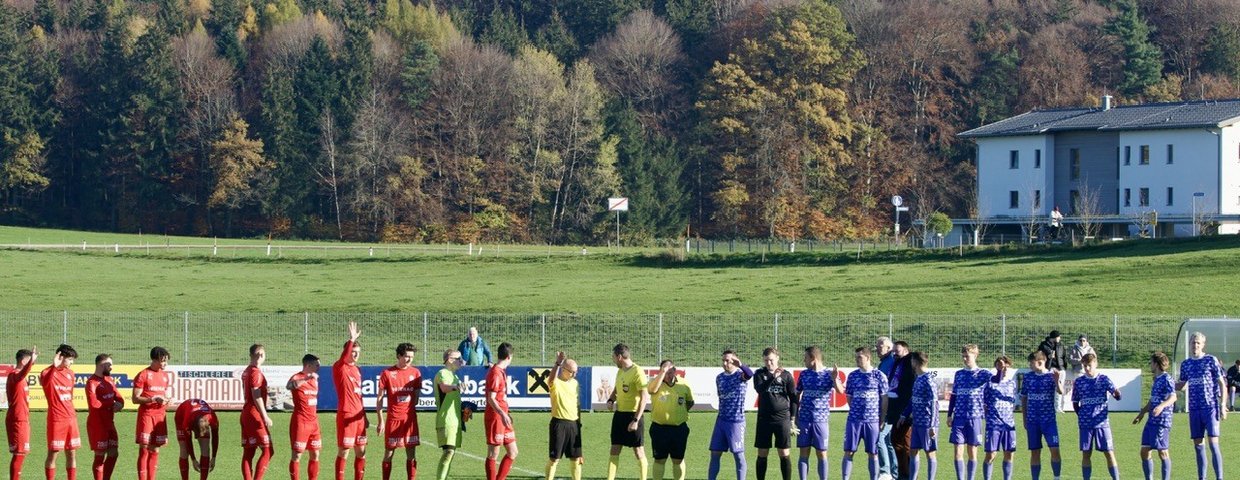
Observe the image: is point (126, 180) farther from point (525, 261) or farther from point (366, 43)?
point (525, 261)

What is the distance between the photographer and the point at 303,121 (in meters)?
99.1

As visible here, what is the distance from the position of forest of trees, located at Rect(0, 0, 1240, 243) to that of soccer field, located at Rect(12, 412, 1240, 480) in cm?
6494

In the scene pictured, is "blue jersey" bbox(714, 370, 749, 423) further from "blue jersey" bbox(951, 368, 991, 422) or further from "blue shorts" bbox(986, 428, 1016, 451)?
"blue shorts" bbox(986, 428, 1016, 451)

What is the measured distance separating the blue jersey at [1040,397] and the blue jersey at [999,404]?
21 cm

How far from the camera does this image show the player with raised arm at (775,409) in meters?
19.2

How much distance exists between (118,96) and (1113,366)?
7862 centimetres

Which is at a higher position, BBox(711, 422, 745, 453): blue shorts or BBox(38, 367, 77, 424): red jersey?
BBox(38, 367, 77, 424): red jersey

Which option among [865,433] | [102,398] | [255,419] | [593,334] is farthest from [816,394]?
[593,334]

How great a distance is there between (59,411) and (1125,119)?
69143 mm

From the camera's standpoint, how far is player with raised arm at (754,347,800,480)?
19.2 m

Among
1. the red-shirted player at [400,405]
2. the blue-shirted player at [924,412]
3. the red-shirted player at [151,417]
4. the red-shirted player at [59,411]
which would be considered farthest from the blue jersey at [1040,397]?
the red-shirted player at [59,411]

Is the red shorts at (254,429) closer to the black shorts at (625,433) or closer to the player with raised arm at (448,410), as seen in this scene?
the player with raised arm at (448,410)

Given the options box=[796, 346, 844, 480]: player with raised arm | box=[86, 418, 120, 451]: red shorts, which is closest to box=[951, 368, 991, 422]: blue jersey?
box=[796, 346, 844, 480]: player with raised arm

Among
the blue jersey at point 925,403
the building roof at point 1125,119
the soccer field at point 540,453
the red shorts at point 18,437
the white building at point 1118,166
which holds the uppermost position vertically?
the building roof at point 1125,119
